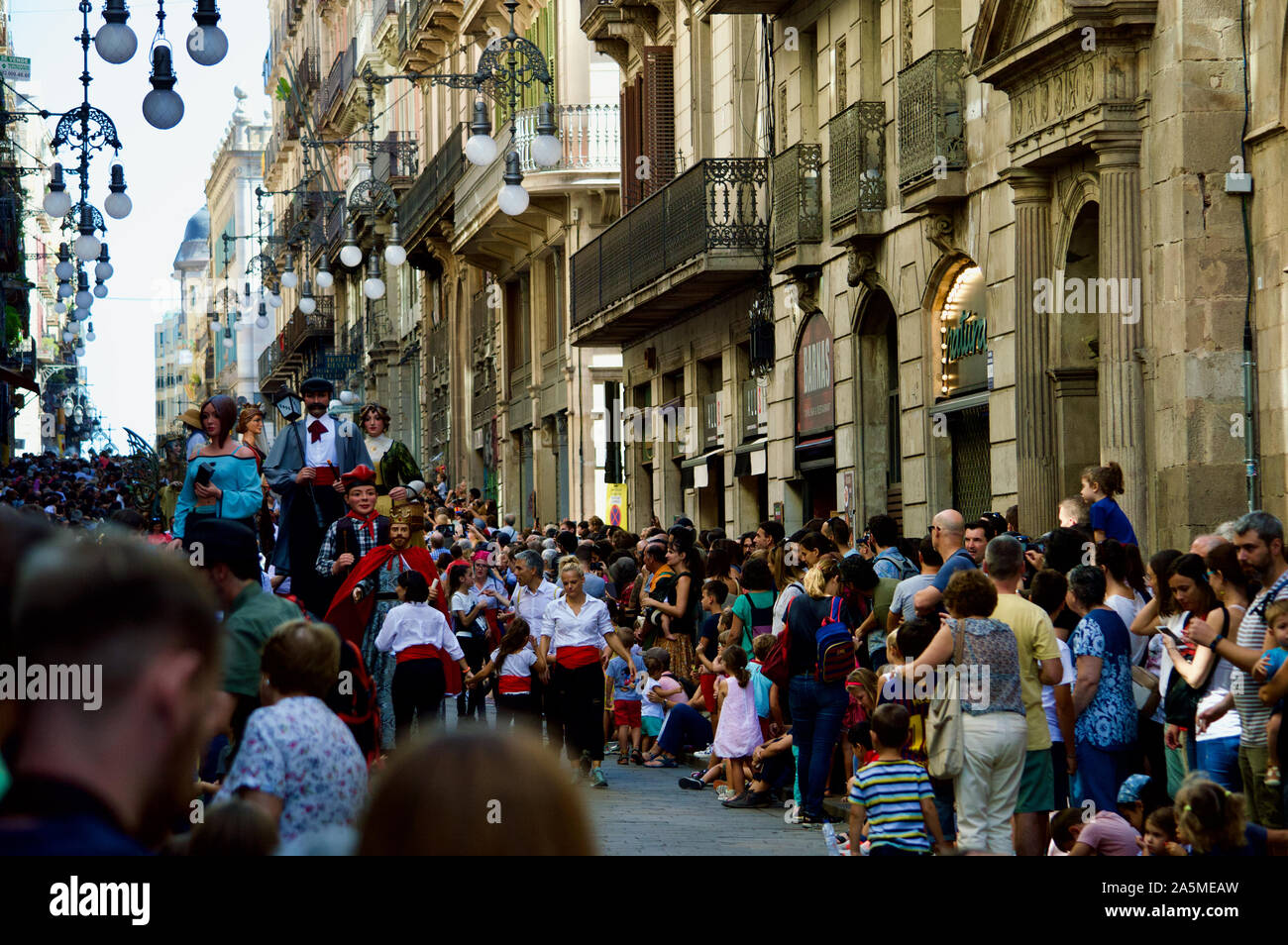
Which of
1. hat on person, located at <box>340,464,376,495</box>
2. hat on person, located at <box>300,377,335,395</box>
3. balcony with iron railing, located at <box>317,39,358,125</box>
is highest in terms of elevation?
balcony with iron railing, located at <box>317,39,358,125</box>

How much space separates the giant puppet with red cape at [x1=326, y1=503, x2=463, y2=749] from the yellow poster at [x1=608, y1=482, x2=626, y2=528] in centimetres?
1993

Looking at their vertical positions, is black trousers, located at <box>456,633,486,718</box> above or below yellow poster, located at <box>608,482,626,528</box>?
below

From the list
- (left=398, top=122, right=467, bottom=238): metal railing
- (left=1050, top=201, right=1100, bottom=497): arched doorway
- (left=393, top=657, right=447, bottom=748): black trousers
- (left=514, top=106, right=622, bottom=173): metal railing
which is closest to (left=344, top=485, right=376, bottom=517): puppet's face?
(left=393, top=657, right=447, bottom=748): black trousers

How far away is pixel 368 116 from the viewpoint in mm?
61625

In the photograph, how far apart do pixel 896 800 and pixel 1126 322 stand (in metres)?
7.05

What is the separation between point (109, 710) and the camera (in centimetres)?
246

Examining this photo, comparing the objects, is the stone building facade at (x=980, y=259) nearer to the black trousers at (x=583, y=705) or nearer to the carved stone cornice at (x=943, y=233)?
the carved stone cornice at (x=943, y=233)

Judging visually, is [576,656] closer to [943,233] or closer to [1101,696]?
[1101,696]

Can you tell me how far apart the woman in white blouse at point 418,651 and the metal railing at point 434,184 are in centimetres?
2826

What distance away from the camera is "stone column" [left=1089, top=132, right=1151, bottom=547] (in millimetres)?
15625

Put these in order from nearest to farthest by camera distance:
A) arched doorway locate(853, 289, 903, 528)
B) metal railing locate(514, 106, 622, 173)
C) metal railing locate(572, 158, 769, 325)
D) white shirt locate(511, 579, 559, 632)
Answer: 1. white shirt locate(511, 579, 559, 632)
2. arched doorway locate(853, 289, 903, 528)
3. metal railing locate(572, 158, 769, 325)
4. metal railing locate(514, 106, 622, 173)

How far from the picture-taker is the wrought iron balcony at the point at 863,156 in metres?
21.5

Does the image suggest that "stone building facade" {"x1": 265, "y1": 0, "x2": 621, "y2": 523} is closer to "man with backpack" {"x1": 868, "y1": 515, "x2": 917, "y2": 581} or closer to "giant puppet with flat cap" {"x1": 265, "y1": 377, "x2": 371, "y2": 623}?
"man with backpack" {"x1": 868, "y1": 515, "x2": 917, "y2": 581}
